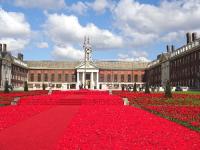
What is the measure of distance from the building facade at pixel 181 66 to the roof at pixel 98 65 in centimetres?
877

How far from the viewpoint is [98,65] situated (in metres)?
112

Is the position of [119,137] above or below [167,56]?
below

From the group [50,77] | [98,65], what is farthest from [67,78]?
[98,65]

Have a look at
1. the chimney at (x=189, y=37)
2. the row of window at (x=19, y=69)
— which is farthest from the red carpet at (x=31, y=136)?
the row of window at (x=19, y=69)

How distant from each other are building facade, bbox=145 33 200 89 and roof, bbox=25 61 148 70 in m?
8.77

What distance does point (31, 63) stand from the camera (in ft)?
369

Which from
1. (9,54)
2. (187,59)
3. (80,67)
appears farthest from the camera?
(80,67)

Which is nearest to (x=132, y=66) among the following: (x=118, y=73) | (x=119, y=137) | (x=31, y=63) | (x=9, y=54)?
(x=118, y=73)

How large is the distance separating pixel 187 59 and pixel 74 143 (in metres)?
67.5

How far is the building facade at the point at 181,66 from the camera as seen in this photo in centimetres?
6838

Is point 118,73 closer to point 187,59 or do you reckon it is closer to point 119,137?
point 187,59

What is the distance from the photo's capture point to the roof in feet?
365

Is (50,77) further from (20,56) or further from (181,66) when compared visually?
(181,66)

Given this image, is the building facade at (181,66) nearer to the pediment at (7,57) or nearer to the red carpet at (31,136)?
the pediment at (7,57)
